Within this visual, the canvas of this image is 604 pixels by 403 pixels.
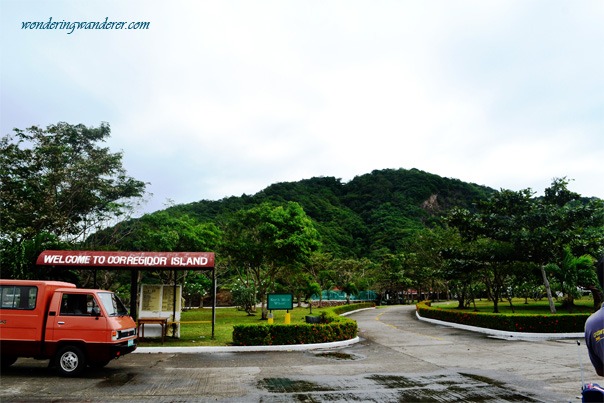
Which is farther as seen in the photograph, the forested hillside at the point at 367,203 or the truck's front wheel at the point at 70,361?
the forested hillside at the point at 367,203

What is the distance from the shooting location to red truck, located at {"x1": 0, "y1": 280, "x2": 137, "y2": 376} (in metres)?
9.80

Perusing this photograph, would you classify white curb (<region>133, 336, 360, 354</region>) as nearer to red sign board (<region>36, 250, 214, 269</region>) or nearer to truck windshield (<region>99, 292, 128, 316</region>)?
red sign board (<region>36, 250, 214, 269</region>)

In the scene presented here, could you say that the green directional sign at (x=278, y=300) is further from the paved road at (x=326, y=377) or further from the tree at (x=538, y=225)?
the tree at (x=538, y=225)

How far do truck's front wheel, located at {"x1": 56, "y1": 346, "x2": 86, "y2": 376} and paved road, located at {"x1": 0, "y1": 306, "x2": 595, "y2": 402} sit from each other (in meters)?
0.27

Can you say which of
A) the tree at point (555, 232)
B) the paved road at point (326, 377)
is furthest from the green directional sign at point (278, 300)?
the tree at point (555, 232)

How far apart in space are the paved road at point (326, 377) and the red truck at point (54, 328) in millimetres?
479

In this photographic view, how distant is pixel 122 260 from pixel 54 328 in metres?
5.50

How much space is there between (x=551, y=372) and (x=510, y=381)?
5.59ft

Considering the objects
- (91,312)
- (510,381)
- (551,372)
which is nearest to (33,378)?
(91,312)

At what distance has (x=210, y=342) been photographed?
1570cm

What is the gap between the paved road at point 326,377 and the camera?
8000 millimetres

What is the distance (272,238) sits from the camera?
87.8 feet

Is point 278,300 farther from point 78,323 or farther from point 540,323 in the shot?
point 540,323

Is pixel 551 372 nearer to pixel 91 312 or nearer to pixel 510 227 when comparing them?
pixel 91 312
